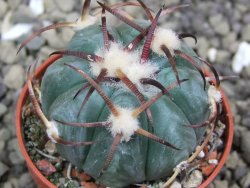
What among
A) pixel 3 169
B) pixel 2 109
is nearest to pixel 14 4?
pixel 2 109

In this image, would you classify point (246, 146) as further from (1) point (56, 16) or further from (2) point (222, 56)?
(1) point (56, 16)

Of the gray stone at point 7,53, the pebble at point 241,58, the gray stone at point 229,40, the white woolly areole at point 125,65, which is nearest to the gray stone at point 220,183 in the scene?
the pebble at point 241,58

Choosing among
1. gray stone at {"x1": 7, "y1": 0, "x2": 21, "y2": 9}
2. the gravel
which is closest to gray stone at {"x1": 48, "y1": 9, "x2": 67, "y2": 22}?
the gravel

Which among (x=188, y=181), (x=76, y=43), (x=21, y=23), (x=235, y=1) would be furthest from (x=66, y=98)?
(x=235, y=1)

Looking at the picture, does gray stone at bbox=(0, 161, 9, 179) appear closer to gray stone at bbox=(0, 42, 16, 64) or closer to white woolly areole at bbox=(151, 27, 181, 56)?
gray stone at bbox=(0, 42, 16, 64)

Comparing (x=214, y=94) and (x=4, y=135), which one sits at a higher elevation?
(x=214, y=94)

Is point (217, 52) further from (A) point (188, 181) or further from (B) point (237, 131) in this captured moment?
(A) point (188, 181)
